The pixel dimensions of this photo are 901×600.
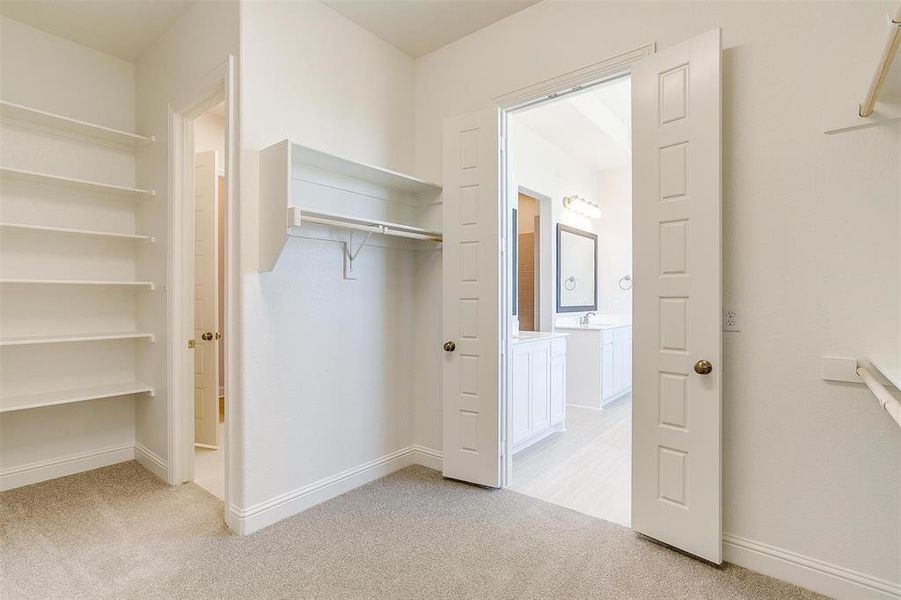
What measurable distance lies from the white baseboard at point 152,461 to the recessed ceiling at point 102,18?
2.71 metres

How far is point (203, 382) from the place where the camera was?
11.5 feet

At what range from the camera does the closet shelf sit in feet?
7.23

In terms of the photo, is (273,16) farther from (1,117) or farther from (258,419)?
(258,419)

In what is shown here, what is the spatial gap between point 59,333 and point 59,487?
95 cm

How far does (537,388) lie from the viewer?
3615 mm

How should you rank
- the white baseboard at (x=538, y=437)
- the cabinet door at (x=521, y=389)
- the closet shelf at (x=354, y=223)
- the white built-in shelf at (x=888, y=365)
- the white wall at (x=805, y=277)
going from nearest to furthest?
the white built-in shelf at (x=888, y=365) → the white wall at (x=805, y=277) → the closet shelf at (x=354, y=223) → the cabinet door at (x=521, y=389) → the white baseboard at (x=538, y=437)

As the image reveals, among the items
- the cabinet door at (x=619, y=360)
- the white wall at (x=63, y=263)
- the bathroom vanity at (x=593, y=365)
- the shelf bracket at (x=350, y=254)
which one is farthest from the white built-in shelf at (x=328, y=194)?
the cabinet door at (x=619, y=360)

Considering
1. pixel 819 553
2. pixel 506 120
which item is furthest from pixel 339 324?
pixel 819 553

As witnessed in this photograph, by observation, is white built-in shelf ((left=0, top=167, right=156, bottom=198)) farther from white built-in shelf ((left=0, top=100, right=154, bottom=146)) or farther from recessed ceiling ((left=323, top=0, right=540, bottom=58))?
recessed ceiling ((left=323, top=0, right=540, bottom=58))

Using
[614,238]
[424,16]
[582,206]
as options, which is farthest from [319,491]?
[614,238]

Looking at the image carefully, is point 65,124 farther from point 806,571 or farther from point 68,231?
point 806,571

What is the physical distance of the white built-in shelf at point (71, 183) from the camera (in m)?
2.63

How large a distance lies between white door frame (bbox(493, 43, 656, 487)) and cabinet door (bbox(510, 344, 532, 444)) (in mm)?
487

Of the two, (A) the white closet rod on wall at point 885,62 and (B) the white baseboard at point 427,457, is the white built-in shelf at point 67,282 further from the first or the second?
(A) the white closet rod on wall at point 885,62
